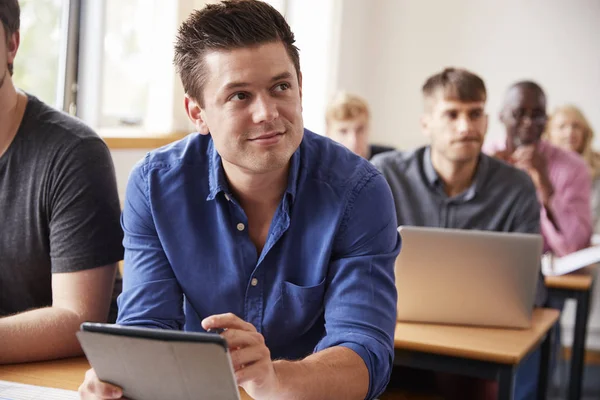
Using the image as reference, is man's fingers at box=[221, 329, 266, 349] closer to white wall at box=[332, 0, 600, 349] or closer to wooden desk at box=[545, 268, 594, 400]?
wooden desk at box=[545, 268, 594, 400]

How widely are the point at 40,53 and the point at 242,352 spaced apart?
261cm

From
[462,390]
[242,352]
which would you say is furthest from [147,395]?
[462,390]

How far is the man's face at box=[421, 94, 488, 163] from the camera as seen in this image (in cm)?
291

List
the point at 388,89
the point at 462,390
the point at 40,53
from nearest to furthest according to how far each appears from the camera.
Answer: the point at 462,390, the point at 40,53, the point at 388,89

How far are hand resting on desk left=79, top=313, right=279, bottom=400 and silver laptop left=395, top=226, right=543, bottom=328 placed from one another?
0.95 m

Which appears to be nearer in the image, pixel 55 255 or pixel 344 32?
pixel 55 255

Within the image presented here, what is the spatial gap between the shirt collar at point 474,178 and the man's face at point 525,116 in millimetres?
1135

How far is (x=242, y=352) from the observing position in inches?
49.4

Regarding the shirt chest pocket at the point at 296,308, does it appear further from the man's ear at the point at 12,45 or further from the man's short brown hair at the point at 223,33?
the man's ear at the point at 12,45

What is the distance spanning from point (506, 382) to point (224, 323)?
986mm

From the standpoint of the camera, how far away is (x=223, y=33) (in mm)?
1545

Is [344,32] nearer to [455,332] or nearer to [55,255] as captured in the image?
[455,332]

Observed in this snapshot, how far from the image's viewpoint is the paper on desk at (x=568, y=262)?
3224 millimetres

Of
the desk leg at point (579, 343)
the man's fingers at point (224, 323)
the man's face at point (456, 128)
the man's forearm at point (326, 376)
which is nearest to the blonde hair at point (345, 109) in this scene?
the man's face at point (456, 128)
